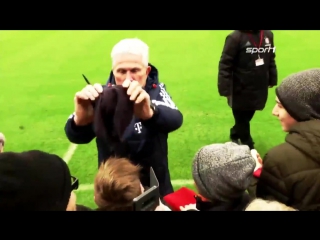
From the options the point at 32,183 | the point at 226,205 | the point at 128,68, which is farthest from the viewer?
the point at 128,68

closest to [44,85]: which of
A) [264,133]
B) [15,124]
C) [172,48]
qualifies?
[15,124]

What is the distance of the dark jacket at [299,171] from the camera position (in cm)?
161

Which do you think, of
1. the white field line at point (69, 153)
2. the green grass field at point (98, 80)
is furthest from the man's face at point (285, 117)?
the white field line at point (69, 153)

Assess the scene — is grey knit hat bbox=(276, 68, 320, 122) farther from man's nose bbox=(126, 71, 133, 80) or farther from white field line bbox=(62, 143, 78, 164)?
white field line bbox=(62, 143, 78, 164)

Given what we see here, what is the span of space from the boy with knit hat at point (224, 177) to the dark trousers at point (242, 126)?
95.8 inches

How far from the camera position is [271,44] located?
148 inches

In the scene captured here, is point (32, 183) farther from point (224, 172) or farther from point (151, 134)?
point (151, 134)

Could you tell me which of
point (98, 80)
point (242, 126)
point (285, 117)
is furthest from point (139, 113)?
point (98, 80)

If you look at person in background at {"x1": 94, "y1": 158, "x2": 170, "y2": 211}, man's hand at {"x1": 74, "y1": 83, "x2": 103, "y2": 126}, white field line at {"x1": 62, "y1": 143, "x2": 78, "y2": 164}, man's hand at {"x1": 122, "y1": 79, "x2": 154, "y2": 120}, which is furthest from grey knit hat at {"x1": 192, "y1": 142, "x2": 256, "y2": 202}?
white field line at {"x1": 62, "y1": 143, "x2": 78, "y2": 164}

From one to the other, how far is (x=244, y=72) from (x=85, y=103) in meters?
2.24

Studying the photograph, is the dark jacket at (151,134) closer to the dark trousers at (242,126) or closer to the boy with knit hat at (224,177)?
the boy with knit hat at (224,177)

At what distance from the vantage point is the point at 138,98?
178 centimetres

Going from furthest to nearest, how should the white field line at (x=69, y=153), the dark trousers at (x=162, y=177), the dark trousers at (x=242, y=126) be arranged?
the white field line at (x=69, y=153) → the dark trousers at (x=242, y=126) → the dark trousers at (x=162, y=177)

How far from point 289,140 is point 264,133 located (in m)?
3.07
